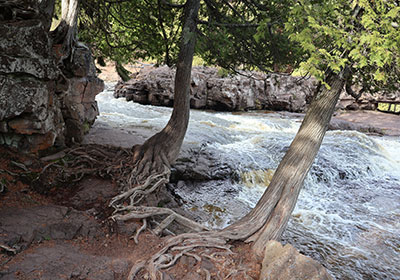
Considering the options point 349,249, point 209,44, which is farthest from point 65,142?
point 349,249

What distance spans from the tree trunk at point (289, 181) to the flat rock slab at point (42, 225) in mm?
2306

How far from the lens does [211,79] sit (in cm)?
1992

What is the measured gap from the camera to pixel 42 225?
13.4 feet

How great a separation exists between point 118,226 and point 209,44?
406cm

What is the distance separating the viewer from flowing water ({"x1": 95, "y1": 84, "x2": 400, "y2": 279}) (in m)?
5.68

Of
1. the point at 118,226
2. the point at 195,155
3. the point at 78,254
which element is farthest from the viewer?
the point at 195,155

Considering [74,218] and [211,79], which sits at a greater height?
[211,79]


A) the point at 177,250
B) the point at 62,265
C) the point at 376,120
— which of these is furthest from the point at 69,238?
the point at 376,120

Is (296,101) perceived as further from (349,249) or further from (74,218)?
(74,218)

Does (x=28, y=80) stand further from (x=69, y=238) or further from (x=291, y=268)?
(x=291, y=268)

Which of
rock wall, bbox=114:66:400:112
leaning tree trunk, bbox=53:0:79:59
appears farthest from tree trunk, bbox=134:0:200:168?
rock wall, bbox=114:66:400:112

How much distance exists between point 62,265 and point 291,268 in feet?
9.15

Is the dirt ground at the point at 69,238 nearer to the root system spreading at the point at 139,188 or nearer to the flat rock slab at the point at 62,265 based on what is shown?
the flat rock slab at the point at 62,265

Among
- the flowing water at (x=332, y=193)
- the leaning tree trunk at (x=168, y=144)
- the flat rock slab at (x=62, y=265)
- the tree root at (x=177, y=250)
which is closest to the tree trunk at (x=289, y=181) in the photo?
the tree root at (x=177, y=250)
